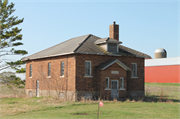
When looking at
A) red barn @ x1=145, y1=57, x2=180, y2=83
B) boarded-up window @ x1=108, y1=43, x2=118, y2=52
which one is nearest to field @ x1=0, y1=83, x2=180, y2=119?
boarded-up window @ x1=108, y1=43, x2=118, y2=52

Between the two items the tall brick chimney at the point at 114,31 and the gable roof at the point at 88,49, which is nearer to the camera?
the gable roof at the point at 88,49

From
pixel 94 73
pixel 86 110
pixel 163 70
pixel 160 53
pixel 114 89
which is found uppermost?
pixel 160 53

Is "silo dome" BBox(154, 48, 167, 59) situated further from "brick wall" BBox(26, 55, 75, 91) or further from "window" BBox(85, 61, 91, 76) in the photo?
"window" BBox(85, 61, 91, 76)

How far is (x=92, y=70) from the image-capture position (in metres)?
27.2

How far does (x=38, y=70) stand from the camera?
1277 inches

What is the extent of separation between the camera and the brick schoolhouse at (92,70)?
86.4 ft

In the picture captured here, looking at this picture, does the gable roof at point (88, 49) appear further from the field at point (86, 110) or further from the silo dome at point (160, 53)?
the silo dome at point (160, 53)

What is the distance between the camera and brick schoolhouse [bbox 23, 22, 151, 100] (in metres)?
26.3

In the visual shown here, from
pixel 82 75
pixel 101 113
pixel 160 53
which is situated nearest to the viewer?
pixel 101 113

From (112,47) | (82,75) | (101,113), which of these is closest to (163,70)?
(112,47)

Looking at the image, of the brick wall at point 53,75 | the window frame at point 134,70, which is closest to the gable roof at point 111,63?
the window frame at point 134,70

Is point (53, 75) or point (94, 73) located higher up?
point (94, 73)

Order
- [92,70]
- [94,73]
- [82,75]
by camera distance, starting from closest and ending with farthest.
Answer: [82,75] < [92,70] < [94,73]

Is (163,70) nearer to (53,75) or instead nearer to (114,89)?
(114,89)
